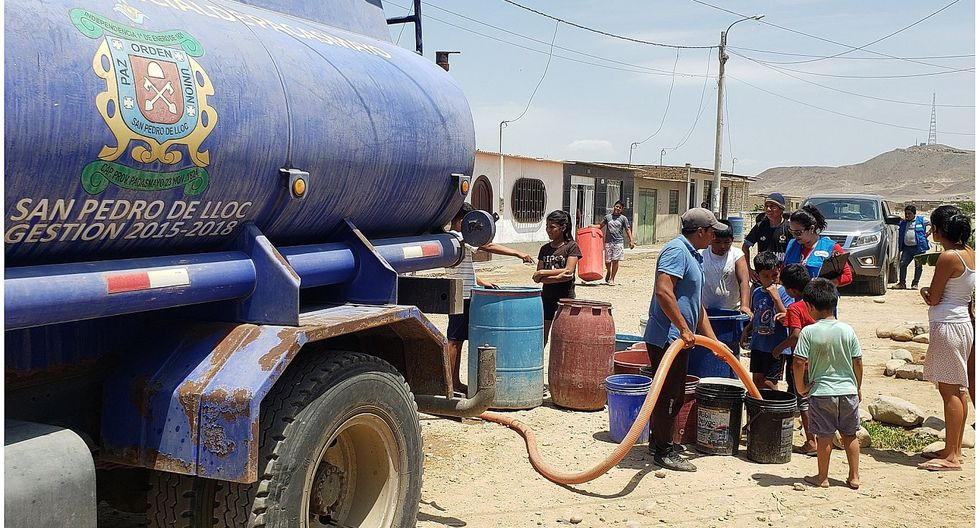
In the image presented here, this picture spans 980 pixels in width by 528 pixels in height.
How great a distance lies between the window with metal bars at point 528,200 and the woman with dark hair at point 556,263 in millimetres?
16605

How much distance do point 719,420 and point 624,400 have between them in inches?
26.5

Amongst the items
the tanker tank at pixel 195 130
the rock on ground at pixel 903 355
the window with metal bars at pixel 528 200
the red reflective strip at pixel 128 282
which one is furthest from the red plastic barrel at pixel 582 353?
the window with metal bars at pixel 528 200

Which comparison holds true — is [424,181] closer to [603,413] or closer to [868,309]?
[603,413]

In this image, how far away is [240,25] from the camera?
350 cm

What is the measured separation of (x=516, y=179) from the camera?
81.4 ft

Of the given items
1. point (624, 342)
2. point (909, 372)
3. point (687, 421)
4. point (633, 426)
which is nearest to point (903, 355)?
point (909, 372)

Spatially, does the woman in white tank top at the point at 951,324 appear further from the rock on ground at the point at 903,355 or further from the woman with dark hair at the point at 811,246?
the rock on ground at the point at 903,355

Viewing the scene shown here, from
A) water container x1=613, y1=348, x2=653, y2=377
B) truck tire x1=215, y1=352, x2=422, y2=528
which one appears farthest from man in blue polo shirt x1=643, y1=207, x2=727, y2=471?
truck tire x1=215, y1=352, x2=422, y2=528

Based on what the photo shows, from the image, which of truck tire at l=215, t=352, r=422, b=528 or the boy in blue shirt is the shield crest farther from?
the boy in blue shirt

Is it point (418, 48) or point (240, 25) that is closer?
point (240, 25)

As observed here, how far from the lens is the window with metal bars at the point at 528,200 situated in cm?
2498

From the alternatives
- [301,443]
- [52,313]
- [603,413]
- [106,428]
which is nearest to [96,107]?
[52,313]

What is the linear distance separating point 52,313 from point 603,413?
534cm

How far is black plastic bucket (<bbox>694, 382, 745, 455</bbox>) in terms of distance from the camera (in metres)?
6.20
